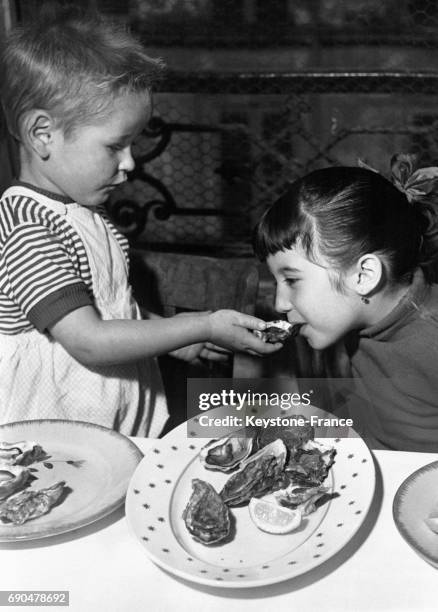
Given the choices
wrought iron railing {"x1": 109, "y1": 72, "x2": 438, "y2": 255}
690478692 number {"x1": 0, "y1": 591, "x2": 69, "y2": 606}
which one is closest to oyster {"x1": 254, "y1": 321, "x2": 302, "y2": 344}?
690478692 number {"x1": 0, "y1": 591, "x2": 69, "y2": 606}

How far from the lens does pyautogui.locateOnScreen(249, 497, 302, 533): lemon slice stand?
2.61 ft

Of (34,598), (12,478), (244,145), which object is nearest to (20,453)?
(12,478)

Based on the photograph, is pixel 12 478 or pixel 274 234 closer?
pixel 12 478

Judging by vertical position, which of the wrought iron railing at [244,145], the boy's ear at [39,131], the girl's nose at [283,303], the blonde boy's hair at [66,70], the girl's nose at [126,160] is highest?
the blonde boy's hair at [66,70]

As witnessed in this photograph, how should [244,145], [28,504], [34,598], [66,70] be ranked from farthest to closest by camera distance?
[244,145]
[66,70]
[28,504]
[34,598]

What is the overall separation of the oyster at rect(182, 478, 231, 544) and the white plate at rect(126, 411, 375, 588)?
0.01 metres

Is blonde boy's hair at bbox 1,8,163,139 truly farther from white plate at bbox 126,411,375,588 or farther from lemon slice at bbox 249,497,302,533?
lemon slice at bbox 249,497,302,533

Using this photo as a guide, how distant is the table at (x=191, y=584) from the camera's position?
2.36 ft

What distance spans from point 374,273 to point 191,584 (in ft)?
2.12

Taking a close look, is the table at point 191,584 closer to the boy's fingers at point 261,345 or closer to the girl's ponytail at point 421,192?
the boy's fingers at point 261,345

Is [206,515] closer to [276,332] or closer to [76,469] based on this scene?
[76,469]

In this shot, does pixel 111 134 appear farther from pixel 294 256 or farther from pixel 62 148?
pixel 294 256

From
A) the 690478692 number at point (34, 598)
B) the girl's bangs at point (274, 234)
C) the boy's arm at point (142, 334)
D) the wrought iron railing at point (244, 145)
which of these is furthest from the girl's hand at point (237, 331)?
the wrought iron railing at point (244, 145)

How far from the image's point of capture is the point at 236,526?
2.68ft
